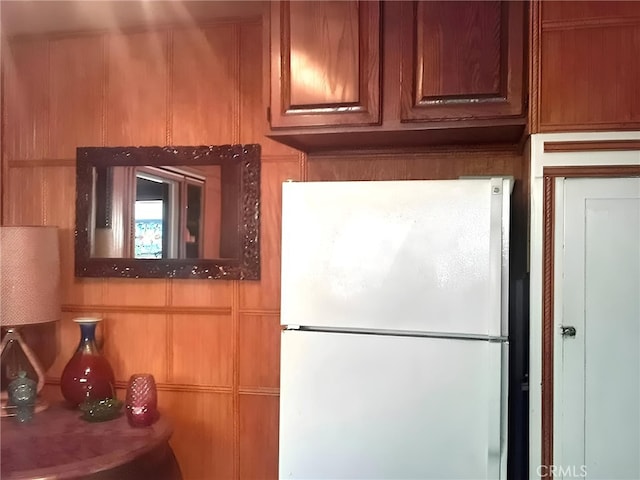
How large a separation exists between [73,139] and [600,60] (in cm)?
197

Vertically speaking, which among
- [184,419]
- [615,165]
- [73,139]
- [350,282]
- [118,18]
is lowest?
[184,419]

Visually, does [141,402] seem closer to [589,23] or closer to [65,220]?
[65,220]

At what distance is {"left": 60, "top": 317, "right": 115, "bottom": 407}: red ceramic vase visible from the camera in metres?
2.18

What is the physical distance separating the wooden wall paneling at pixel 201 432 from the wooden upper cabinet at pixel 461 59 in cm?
134

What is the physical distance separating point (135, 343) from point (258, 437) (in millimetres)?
623

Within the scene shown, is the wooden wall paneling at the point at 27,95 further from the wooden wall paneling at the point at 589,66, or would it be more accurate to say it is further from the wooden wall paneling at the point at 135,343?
the wooden wall paneling at the point at 589,66

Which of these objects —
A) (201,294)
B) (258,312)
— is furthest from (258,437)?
(201,294)

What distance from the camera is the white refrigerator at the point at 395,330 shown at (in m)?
1.53

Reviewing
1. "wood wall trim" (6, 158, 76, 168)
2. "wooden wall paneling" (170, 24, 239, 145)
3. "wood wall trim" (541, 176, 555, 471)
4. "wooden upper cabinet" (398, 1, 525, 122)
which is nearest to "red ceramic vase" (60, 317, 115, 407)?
"wood wall trim" (6, 158, 76, 168)

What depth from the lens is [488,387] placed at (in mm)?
1527

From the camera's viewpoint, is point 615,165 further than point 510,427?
No

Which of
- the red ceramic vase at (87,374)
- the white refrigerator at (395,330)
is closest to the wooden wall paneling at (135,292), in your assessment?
the red ceramic vase at (87,374)

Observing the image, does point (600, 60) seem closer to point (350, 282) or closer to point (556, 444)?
point (350, 282)

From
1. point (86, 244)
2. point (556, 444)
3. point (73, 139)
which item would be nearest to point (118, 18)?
point (73, 139)
